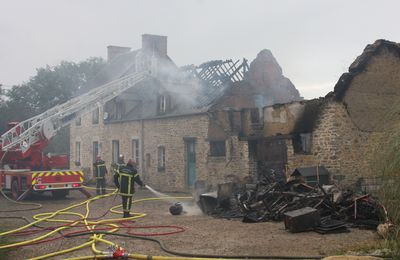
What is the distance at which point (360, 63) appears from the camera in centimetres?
1519

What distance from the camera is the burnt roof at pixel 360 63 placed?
1488 cm

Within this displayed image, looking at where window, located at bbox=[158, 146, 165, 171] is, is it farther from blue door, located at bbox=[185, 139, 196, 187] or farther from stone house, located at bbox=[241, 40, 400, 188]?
stone house, located at bbox=[241, 40, 400, 188]

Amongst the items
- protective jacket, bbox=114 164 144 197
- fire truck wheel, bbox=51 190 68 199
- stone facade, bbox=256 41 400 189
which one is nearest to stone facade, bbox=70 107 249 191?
stone facade, bbox=256 41 400 189

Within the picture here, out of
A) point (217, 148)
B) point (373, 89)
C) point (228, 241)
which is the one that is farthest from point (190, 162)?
point (228, 241)

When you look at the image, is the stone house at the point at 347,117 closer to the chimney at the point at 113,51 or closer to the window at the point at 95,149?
the window at the point at 95,149

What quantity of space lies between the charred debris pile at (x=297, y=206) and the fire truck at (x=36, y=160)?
21.5 feet

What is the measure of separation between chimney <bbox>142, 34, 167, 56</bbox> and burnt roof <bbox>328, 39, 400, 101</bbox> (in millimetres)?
14220

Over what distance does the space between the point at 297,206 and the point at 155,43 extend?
19078mm

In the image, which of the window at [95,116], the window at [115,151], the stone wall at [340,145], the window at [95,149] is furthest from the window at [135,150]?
the stone wall at [340,145]

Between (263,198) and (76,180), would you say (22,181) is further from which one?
(263,198)

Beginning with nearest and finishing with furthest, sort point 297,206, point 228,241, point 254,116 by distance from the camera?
point 228,241 → point 297,206 → point 254,116

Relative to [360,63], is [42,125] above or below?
below

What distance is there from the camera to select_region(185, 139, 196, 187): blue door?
2105 centimetres

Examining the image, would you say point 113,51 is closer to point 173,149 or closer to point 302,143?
point 173,149
